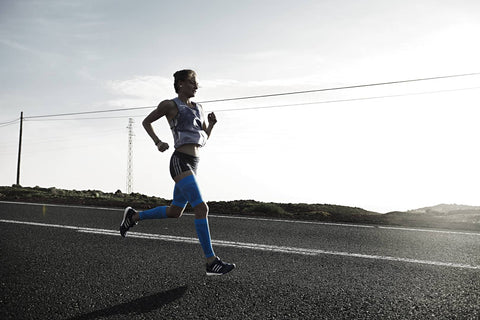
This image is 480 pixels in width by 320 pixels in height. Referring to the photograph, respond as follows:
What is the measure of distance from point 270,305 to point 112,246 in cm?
297

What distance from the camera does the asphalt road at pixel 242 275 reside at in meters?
2.96

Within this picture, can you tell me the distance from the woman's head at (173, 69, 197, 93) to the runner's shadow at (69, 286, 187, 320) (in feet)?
7.11

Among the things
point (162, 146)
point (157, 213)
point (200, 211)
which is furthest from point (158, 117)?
point (157, 213)

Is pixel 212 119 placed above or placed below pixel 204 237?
above

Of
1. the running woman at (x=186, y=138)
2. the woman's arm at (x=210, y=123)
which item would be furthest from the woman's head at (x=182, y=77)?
the woman's arm at (x=210, y=123)

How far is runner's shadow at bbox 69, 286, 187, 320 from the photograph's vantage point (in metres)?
2.86

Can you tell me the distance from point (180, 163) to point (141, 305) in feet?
5.14

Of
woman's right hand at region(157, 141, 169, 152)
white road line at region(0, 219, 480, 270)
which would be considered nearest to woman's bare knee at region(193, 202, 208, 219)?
woman's right hand at region(157, 141, 169, 152)

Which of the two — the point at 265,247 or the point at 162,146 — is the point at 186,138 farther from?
the point at 265,247

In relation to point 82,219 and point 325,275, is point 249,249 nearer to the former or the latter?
point 325,275

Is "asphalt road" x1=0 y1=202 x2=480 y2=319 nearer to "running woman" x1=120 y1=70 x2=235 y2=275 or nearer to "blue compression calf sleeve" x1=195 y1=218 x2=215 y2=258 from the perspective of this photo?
"blue compression calf sleeve" x1=195 y1=218 x2=215 y2=258

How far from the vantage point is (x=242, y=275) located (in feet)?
12.8

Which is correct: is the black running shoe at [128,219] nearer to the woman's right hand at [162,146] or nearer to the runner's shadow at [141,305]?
the woman's right hand at [162,146]

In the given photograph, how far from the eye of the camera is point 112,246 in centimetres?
526
